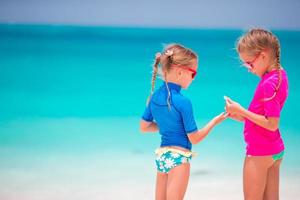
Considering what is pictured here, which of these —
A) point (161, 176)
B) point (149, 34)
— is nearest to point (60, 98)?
point (161, 176)

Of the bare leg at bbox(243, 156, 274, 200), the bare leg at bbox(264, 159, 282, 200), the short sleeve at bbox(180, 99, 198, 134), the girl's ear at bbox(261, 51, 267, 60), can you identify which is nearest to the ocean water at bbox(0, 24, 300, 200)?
the bare leg at bbox(264, 159, 282, 200)

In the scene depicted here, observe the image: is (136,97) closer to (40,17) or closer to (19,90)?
(19,90)

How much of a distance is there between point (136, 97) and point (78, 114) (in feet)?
4.25

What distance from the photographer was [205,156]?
5012 millimetres

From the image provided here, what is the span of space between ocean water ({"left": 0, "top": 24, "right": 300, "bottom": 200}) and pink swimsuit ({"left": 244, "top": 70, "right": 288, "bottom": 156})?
1154mm

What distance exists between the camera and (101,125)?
6.14 metres

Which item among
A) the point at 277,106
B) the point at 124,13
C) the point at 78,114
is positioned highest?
the point at 124,13

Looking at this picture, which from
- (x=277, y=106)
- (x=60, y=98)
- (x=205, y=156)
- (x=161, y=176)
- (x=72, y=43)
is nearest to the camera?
(x=277, y=106)

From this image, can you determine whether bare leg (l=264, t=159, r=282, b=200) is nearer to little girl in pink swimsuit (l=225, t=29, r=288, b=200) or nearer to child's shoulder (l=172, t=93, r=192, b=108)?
little girl in pink swimsuit (l=225, t=29, r=288, b=200)

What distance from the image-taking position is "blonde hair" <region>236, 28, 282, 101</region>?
291 cm

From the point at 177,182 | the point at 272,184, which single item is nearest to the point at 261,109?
the point at 272,184

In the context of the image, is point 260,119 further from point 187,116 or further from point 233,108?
point 187,116

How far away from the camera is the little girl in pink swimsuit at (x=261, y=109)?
2.84 m

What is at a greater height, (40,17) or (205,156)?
(40,17)
